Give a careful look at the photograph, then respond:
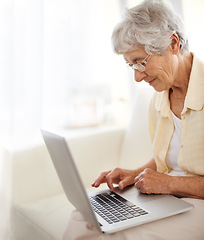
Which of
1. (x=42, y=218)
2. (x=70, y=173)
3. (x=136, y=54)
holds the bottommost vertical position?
(x=42, y=218)

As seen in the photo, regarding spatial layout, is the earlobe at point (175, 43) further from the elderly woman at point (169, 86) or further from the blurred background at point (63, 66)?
the blurred background at point (63, 66)

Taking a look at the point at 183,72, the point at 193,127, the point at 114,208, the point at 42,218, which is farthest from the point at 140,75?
the point at 42,218

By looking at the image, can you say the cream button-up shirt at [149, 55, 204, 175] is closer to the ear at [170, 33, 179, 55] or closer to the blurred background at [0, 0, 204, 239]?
the ear at [170, 33, 179, 55]

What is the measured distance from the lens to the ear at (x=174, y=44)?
1260 mm

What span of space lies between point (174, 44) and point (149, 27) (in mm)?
121

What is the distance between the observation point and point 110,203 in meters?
1.17

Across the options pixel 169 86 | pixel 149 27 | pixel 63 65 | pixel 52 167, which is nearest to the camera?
pixel 149 27

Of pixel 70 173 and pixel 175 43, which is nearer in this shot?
pixel 70 173

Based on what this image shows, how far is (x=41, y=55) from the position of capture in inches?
90.5

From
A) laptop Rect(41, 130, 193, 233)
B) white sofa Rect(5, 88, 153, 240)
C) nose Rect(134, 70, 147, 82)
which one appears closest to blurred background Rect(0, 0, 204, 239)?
white sofa Rect(5, 88, 153, 240)

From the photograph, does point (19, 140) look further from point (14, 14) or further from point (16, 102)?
point (14, 14)

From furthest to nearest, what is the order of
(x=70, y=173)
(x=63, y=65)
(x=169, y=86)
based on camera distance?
(x=63, y=65) < (x=169, y=86) < (x=70, y=173)

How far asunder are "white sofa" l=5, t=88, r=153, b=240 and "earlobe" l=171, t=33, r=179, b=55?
1.70ft

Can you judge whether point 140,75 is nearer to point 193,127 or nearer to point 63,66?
point 193,127
